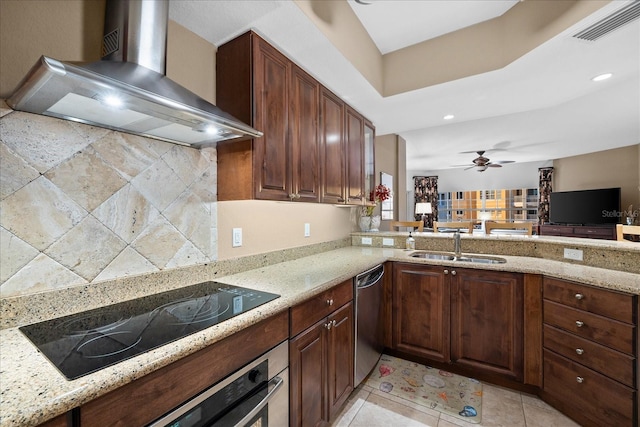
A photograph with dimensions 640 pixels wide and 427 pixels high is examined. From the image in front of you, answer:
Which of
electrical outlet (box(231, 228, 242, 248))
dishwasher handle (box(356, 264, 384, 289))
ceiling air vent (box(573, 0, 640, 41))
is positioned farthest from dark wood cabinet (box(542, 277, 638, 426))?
electrical outlet (box(231, 228, 242, 248))

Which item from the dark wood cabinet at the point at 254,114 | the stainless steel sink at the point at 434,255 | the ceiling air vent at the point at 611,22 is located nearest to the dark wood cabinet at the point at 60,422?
the dark wood cabinet at the point at 254,114

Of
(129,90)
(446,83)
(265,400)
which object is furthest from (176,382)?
(446,83)

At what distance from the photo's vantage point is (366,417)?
178 cm

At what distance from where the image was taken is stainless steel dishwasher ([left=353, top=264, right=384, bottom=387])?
1.91 meters

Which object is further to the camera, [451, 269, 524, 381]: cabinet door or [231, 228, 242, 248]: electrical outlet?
[451, 269, 524, 381]: cabinet door

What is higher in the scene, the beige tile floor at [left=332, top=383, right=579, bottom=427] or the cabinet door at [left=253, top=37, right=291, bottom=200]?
the cabinet door at [left=253, top=37, right=291, bottom=200]

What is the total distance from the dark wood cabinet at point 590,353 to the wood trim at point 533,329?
0.12 feet

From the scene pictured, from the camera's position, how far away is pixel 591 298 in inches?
64.1

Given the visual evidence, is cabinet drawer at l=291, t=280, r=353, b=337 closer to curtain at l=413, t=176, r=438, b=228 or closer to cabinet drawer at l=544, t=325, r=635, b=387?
cabinet drawer at l=544, t=325, r=635, b=387

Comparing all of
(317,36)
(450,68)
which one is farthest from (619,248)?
(317,36)

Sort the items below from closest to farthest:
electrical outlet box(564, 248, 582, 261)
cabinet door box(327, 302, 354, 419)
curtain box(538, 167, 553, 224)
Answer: cabinet door box(327, 302, 354, 419) → electrical outlet box(564, 248, 582, 261) → curtain box(538, 167, 553, 224)

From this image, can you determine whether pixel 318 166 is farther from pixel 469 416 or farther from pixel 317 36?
pixel 469 416

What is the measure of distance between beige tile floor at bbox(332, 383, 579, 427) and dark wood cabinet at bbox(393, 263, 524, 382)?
0.16 metres

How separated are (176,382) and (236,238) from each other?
1.03 m
